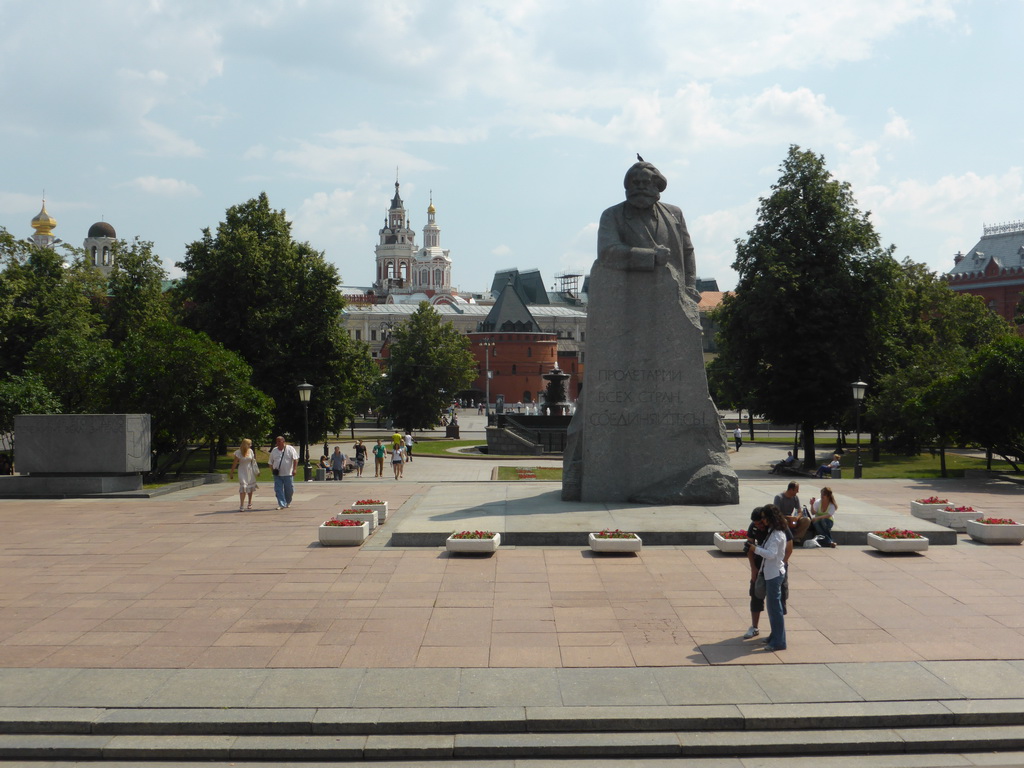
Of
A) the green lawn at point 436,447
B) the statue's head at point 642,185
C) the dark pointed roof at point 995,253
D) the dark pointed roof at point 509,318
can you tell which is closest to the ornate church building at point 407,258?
the dark pointed roof at point 509,318

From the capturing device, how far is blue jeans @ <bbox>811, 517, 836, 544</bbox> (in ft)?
47.2

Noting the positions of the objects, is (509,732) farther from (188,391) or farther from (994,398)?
(994,398)

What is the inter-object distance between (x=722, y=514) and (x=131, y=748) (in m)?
11.3

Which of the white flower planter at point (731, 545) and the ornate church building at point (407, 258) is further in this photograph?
A: the ornate church building at point (407, 258)

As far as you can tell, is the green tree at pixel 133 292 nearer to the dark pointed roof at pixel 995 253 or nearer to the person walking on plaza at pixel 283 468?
the person walking on plaza at pixel 283 468

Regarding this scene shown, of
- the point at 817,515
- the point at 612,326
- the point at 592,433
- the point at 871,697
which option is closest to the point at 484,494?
the point at 592,433

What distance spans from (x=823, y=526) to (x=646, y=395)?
4.32 meters

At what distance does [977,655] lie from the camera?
8703mm

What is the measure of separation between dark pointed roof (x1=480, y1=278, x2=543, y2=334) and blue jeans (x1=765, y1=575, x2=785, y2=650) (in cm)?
9772

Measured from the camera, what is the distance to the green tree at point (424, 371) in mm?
63094

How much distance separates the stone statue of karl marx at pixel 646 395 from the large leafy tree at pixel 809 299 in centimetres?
1725

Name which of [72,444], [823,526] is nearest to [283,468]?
[72,444]

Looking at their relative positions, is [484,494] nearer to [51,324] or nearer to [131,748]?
[131,748]

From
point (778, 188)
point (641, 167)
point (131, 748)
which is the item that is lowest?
point (131, 748)
